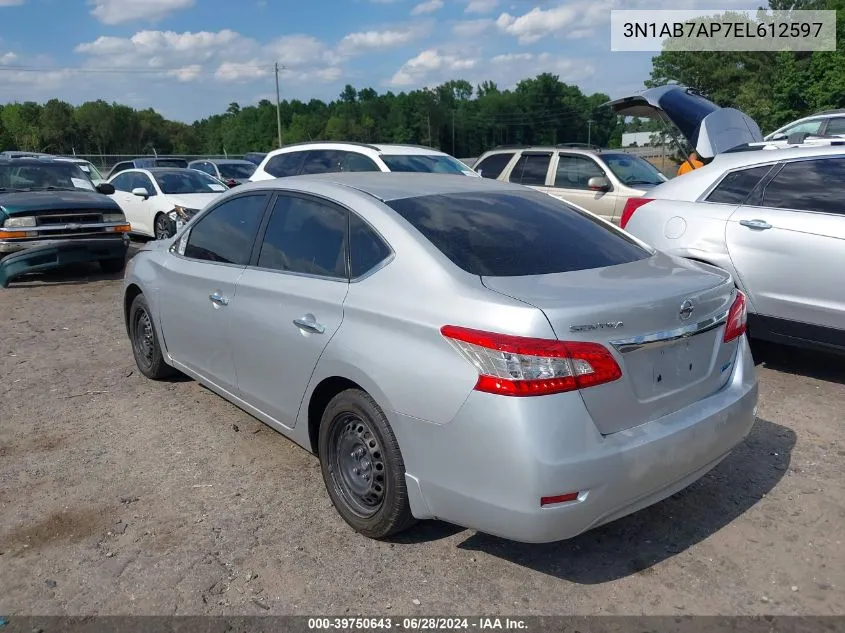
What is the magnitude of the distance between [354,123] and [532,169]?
99.5m

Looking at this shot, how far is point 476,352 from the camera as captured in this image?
2.72 metres

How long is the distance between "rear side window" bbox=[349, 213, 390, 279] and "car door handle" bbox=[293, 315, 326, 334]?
0.29m

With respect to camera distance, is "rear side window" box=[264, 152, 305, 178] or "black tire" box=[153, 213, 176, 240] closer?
"rear side window" box=[264, 152, 305, 178]

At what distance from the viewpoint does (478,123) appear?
116938 mm

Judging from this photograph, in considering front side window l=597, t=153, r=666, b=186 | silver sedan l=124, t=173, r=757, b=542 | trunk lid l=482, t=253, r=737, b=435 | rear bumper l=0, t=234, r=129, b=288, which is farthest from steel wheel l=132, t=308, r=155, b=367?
front side window l=597, t=153, r=666, b=186

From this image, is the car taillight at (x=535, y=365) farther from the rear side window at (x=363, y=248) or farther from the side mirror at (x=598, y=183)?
the side mirror at (x=598, y=183)

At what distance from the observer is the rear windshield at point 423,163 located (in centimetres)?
995

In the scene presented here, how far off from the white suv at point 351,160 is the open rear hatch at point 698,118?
8.80 feet

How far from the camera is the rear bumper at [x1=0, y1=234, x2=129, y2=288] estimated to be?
922 centimetres

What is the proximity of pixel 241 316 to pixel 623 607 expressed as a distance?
2.47 m

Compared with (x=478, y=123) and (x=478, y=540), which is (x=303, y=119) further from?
(x=478, y=540)

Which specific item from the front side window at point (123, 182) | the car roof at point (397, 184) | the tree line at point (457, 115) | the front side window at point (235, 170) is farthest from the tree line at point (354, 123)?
the car roof at point (397, 184)

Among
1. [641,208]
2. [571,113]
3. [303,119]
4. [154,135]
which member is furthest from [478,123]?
[641,208]

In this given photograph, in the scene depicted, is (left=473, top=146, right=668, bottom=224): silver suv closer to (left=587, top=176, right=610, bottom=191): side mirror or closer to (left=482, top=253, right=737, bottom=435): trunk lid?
(left=587, top=176, right=610, bottom=191): side mirror
